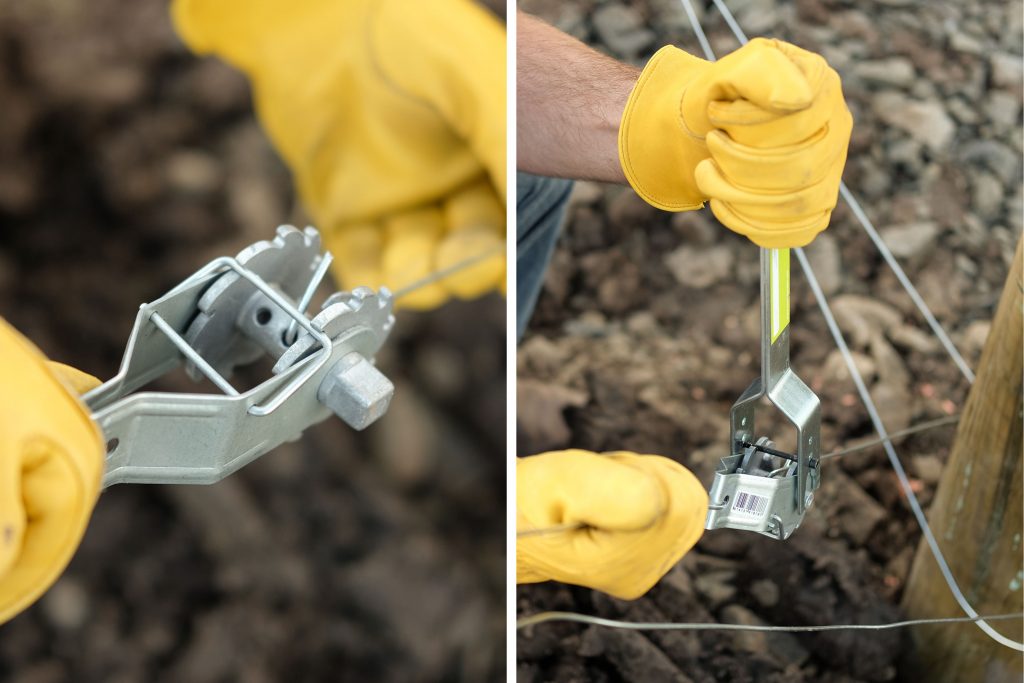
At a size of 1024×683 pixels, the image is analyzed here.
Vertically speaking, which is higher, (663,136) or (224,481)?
(663,136)

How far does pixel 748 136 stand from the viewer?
513mm

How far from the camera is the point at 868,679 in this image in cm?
87

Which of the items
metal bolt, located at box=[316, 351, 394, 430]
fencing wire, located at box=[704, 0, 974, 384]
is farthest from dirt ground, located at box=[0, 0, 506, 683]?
metal bolt, located at box=[316, 351, 394, 430]

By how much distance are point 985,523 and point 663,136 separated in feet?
1.42

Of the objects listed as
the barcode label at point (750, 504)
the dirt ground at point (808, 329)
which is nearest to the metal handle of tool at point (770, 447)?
the barcode label at point (750, 504)

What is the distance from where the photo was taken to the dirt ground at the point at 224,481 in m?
1.08

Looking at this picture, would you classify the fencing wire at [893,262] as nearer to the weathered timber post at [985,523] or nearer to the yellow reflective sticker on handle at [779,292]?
the weathered timber post at [985,523]

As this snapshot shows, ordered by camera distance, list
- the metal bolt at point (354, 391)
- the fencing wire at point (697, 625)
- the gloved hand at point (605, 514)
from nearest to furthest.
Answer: the metal bolt at point (354, 391), the gloved hand at point (605, 514), the fencing wire at point (697, 625)

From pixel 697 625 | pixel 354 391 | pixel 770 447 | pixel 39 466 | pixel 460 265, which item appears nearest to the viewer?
pixel 39 466

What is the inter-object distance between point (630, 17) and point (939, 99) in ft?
1.32

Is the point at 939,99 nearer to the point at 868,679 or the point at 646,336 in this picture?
the point at 646,336

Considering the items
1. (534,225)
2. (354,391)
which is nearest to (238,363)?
(354,391)

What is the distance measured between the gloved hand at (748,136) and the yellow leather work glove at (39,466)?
1.16 ft

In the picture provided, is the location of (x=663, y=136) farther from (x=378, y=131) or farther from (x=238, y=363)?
(x=378, y=131)
